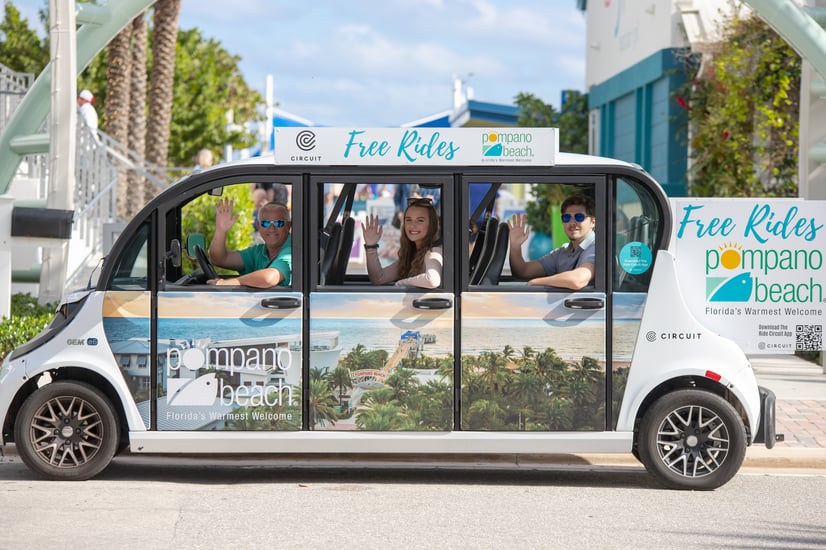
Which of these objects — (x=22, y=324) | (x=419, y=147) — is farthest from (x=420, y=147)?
(x=22, y=324)

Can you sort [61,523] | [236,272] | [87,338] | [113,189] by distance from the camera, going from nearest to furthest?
[61,523] < [87,338] < [236,272] < [113,189]

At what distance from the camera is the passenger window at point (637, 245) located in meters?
7.82

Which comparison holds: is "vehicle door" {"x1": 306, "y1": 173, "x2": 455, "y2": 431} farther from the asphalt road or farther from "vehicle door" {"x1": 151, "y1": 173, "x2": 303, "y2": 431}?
the asphalt road

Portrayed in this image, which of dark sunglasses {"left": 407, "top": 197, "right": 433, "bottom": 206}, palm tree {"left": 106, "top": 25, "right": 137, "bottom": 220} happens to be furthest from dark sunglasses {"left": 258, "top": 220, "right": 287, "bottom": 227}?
palm tree {"left": 106, "top": 25, "right": 137, "bottom": 220}

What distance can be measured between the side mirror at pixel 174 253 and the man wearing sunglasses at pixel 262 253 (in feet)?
0.88

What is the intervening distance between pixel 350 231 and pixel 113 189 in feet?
36.7

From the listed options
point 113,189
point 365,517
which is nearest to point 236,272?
point 365,517

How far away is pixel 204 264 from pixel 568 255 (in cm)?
234

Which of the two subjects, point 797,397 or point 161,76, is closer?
point 797,397

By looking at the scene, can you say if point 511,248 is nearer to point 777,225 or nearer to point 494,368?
point 494,368

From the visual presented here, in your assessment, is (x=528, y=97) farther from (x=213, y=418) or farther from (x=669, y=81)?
(x=213, y=418)

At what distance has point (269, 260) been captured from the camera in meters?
8.19

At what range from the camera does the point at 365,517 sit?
275 inches

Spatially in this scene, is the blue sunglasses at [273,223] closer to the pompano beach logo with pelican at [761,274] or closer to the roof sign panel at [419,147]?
the roof sign panel at [419,147]
